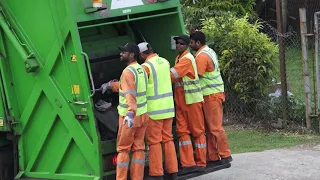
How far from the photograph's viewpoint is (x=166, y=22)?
Answer: 6.93 meters

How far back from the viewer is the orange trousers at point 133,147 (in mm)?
5945

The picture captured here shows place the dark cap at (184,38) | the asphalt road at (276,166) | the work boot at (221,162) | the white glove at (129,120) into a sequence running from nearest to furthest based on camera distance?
the white glove at (129,120) → the dark cap at (184,38) → the work boot at (221,162) → the asphalt road at (276,166)

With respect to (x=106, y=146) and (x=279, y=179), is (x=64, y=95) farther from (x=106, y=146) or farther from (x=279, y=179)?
(x=279, y=179)

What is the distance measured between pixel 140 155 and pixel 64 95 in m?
0.99

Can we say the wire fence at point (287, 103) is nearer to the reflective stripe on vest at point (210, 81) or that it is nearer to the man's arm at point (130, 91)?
the reflective stripe on vest at point (210, 81)

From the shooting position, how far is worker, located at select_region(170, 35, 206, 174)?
667 cm

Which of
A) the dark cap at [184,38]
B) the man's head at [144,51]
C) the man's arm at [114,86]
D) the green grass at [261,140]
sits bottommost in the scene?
the green grass at [261,140]

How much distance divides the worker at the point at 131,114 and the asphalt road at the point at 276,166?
1.74m

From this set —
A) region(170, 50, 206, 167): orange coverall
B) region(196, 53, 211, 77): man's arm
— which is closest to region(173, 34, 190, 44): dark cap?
region(170, 50, 206, 167): orange coverall

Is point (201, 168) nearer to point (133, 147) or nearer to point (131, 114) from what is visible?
point (133, 147)

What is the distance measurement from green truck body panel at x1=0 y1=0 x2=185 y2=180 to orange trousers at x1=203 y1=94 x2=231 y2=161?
36.3 inches

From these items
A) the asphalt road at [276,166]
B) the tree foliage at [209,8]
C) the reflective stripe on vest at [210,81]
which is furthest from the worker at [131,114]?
the tree foliage at [209,8]

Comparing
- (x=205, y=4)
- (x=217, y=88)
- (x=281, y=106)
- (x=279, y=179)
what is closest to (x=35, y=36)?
(x=217, y=88)

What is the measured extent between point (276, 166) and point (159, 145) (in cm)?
224
